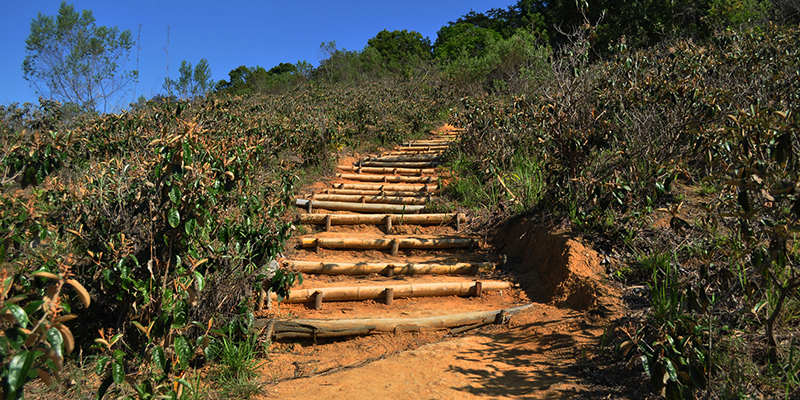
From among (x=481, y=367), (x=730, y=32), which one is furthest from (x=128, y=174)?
(x=730, y=32)

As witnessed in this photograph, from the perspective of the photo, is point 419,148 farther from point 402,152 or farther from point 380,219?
point 380,219

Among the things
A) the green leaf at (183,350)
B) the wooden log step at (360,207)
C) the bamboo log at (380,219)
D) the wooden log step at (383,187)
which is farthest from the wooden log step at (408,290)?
the wooden log step at (383,187)

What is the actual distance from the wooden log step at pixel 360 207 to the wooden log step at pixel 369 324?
9.95ft

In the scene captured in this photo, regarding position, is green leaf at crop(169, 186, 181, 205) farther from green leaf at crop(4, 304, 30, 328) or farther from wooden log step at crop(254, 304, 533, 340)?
wooden log step at crop(254, 304, 533, 340)

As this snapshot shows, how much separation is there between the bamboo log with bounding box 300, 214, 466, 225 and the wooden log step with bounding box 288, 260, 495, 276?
1.25 meters

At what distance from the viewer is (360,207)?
7285 millimetres

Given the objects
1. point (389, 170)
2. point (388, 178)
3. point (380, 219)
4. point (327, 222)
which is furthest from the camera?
point (389, 170)

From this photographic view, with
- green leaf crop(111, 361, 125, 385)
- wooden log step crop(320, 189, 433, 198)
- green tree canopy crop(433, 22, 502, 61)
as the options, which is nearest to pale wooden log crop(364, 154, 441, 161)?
wooden log step crop(320, 189, 433, 198)

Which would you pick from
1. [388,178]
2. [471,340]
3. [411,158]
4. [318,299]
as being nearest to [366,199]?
[388,178]

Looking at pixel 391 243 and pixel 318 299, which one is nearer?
pixel 318 299

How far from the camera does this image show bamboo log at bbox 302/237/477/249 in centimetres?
600

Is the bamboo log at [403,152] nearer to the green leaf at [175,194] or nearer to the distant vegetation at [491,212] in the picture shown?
the distant vegetation at [491,212]

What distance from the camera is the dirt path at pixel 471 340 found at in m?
3.10

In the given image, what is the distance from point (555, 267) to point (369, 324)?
6.82ft
